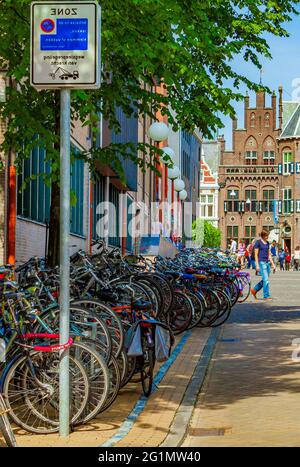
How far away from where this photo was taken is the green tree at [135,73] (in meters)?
10.2

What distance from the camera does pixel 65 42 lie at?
24.2ft

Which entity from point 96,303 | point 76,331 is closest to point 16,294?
point 76,331

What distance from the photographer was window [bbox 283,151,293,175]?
11056 centimetres

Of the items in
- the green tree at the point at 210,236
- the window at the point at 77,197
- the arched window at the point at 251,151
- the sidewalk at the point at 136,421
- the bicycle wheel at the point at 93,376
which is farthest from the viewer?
the arched window at the point at 251,151

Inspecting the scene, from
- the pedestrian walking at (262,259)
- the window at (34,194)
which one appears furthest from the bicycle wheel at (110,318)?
the pedestrian walking at (262,259)

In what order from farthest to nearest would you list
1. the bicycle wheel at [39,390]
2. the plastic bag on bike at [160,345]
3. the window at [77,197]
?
the window at [77,197]
the plastic bag on bike at [160,345]
the bicycle wheel at [39,390]

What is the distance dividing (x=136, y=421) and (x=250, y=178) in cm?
11301

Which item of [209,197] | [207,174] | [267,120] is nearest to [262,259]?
[267,120]

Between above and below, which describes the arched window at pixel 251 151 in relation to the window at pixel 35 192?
above

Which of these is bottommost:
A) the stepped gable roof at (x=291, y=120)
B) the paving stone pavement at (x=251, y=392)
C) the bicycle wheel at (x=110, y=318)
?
the paving stone pavement at (x=251, y=392)

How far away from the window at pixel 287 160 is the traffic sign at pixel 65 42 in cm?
10450

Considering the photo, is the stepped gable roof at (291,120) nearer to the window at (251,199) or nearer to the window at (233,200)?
the window at (251,199)
